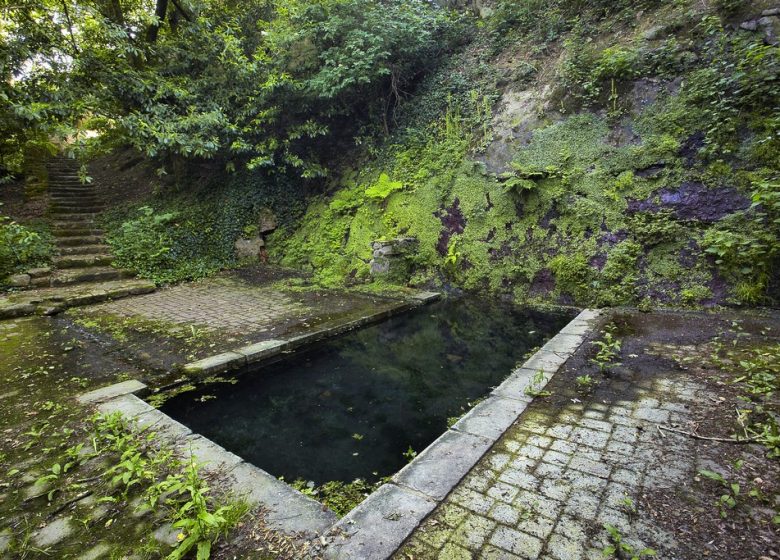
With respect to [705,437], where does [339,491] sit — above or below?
below

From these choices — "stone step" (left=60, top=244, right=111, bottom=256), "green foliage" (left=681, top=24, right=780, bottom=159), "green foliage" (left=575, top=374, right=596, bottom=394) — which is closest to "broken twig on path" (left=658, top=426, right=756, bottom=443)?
"green foliage" (left=575, top=374, right=596, bottom=394)

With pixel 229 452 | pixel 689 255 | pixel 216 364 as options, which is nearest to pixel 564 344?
pixel 689 255

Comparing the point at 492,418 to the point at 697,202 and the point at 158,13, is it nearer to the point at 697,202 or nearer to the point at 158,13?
the point at 697,202

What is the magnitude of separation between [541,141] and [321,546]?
264 inches

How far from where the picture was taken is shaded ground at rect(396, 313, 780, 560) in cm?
153

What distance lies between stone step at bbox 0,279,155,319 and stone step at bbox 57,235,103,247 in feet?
5.99

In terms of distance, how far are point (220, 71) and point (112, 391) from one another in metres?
A: 7.93

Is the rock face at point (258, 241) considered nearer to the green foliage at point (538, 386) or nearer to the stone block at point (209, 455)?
the stone block at point (209, 455)

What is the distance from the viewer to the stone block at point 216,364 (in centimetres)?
359

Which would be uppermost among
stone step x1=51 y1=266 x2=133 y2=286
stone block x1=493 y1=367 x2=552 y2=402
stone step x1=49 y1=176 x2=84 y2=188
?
stone step x1=49 y1=176 x2=84 y2=188

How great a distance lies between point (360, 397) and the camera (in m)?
3.42

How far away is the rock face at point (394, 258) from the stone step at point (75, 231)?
7.00m

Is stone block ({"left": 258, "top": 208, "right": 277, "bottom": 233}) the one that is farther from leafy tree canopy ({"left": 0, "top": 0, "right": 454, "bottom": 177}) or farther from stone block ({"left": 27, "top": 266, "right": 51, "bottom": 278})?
stone block ({"left": 27, "top": 266, "right": 51, "bottom": 278})

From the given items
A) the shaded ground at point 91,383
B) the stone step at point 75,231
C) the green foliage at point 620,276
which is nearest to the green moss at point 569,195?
the green foliage at point 620,276
